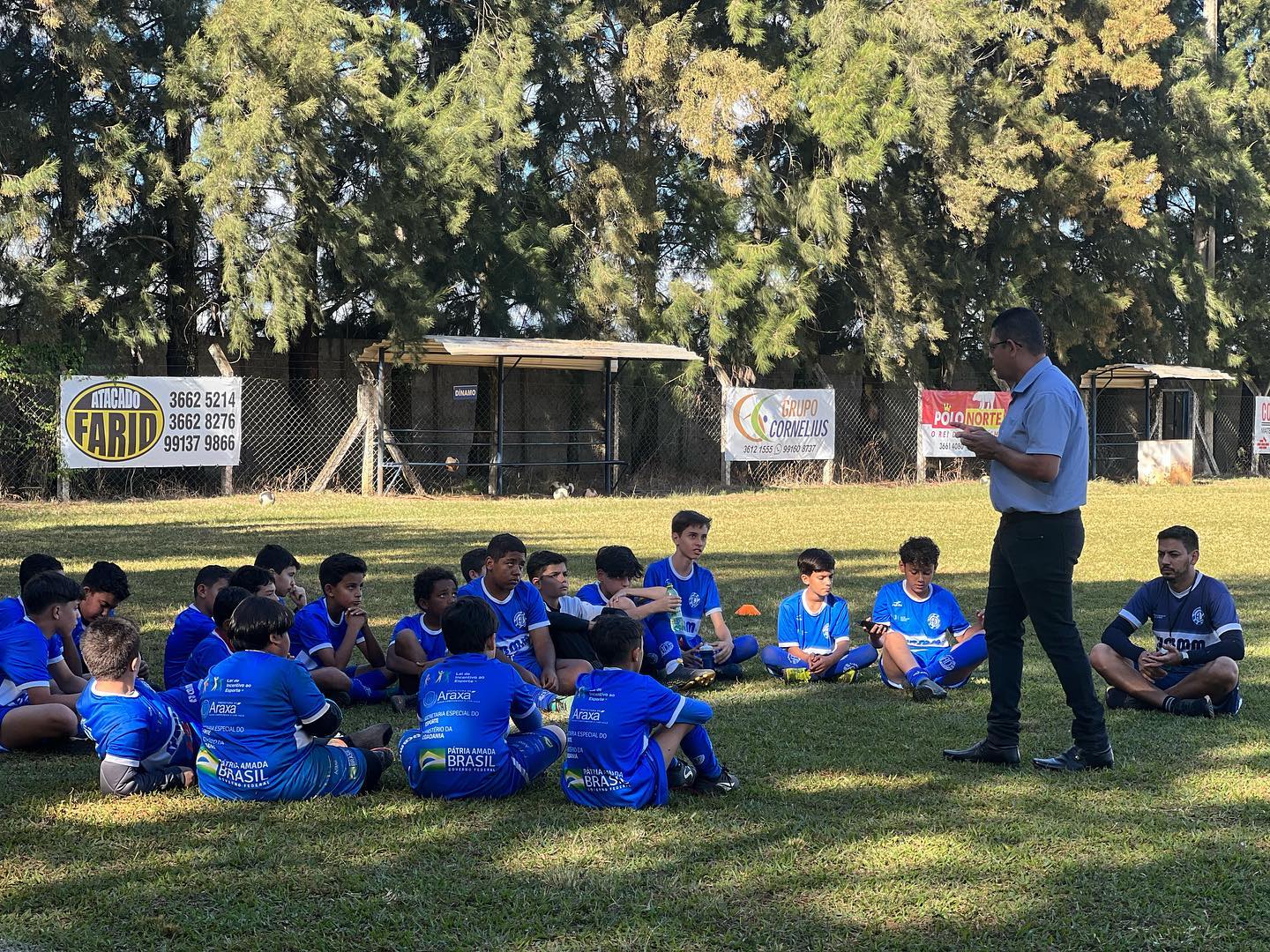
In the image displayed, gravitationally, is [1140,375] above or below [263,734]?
above

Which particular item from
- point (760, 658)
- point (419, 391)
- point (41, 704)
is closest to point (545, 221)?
point (419, 391)

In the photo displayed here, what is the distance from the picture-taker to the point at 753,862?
431 cm

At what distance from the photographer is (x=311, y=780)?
500 cm

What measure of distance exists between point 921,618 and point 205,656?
3.73m

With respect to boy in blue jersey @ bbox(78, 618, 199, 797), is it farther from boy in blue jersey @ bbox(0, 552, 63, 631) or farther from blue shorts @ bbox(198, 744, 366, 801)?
boy in blue jersey @ bbox(0, 552, 63, 631)

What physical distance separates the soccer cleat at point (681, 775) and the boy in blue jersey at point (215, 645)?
213 centimetres

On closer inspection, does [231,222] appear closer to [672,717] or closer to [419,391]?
[419,391]

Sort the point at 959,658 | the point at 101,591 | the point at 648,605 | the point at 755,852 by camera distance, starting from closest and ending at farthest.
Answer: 1. the point at 755,852
2. the point at 101,591
3. the point at 959,658
4. the point at 648,605

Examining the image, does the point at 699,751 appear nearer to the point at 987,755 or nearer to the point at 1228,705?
the point at 987,755

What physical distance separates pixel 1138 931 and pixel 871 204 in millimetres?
25271

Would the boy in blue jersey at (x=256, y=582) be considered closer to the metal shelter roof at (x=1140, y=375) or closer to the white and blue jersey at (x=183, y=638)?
the white and blue jersey at (x=183, y=638)

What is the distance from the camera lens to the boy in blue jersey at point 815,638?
24.9 feet

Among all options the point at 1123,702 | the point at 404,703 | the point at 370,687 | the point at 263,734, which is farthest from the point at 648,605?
the point at 263,734

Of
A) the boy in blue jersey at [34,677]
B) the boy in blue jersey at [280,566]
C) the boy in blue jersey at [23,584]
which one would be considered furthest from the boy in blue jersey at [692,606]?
the boy in blue jersey at [23,584]
